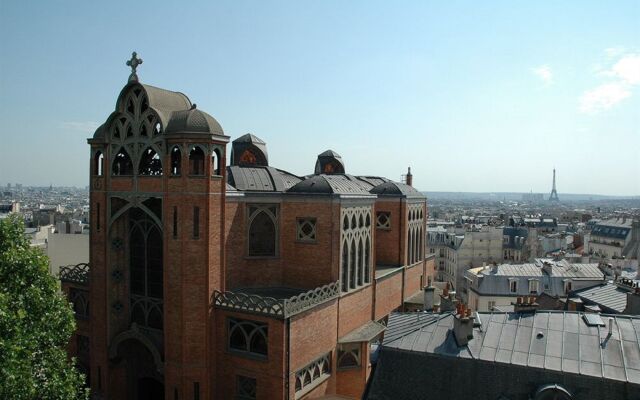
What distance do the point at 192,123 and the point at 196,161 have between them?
1906 millimetres

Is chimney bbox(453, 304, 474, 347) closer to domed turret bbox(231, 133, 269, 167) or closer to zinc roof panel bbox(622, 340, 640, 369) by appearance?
zinc roof panel bbox(622, 340, 640, 369)

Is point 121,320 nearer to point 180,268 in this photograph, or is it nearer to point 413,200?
point 180,268

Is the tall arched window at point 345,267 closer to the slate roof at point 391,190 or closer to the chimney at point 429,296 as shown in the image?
the chimney at point 429,296

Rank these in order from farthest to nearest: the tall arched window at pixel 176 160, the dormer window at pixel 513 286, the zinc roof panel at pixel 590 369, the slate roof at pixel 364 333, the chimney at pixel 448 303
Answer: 1. the dormer window at pixel 513 286
2. the chimney at pixel 448 303
3. the slate roof at pixel 364 333
4. the tall arched window at pixel 176 160
5. the zinc roof panel at pixel 590 369

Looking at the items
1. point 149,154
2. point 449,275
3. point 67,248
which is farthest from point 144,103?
point 449,275

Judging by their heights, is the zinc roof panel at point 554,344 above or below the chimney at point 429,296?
above

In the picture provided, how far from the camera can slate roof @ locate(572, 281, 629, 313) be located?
33312 millimetres

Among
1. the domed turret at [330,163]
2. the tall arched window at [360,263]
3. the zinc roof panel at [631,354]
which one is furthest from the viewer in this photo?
the domed turret at [330,163]

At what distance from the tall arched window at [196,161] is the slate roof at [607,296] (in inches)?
1078

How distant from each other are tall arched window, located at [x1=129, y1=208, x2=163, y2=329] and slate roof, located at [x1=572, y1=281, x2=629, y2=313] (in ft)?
92.9

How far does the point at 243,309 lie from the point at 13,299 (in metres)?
9.33

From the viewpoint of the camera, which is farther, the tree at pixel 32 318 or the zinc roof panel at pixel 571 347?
the zinc roof panel at pixel 571 347

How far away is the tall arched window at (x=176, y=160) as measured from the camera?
24.2m

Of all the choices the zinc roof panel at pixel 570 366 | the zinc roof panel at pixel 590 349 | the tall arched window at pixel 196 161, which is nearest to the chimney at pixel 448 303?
the zinc roof panel at pixel 590 349
